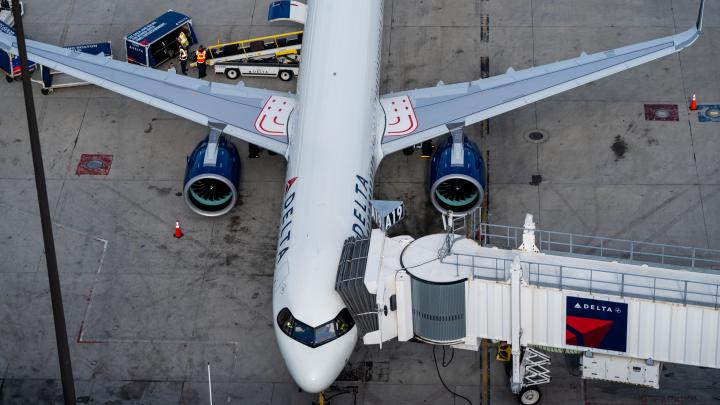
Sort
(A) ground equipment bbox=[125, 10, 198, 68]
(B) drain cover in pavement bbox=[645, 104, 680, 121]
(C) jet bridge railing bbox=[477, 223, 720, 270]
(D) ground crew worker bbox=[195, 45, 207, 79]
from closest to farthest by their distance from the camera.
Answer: (C) jet bridge railing bbox=[477, 223, 720, 270] → (B) drain cover in pavement bbox=[645, 104, 680, 121] → (D) ground crew worker bbox=[195, 45, 207, 79] → (A) ground equipment bbox=[125, 10, 198, 68]

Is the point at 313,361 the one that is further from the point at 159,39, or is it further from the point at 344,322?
the point at 159,39

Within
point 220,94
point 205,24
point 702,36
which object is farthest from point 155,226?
point 702,36

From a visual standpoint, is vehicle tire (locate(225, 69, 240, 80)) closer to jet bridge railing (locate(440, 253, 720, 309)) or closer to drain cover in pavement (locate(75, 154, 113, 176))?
drain cover in pavement (locate(75, 154, 113, 176))

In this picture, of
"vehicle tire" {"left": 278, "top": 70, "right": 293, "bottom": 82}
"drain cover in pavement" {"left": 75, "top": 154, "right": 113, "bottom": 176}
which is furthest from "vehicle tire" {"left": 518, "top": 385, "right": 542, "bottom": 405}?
"vehicle tire" {"left": 278, "top": 70, "right": 293, "bottom": 82}

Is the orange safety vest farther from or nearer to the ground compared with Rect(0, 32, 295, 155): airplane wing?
farther from the ground

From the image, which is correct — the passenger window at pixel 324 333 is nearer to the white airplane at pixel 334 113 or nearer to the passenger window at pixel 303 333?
the passenger window at pixel 303 333

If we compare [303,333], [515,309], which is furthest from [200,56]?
[515,309]

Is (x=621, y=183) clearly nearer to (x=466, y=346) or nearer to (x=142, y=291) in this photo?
(x=466, y=346)

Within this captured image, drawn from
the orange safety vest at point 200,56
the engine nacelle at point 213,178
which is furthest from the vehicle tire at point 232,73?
the engine nacelle at point 213,178
